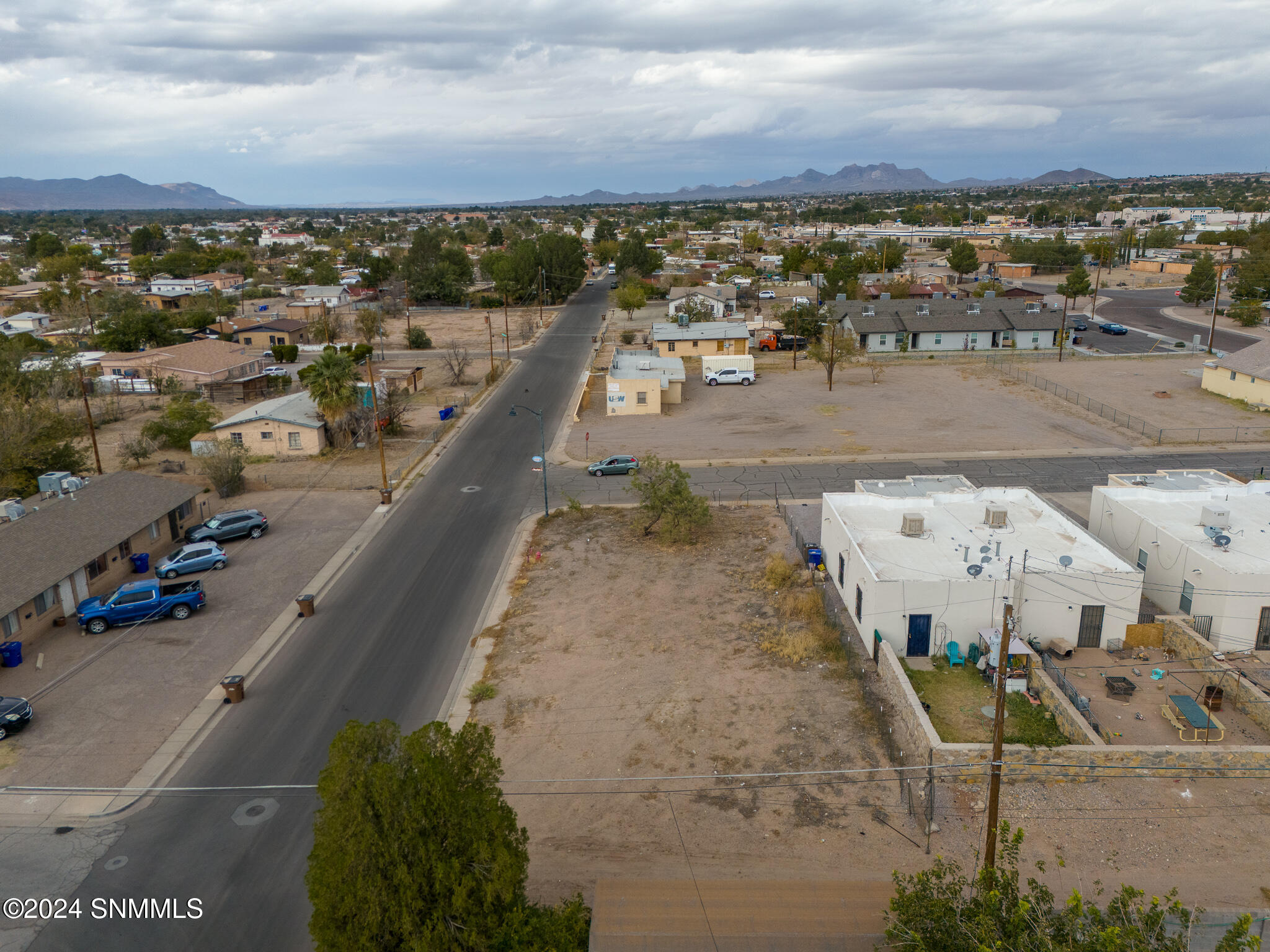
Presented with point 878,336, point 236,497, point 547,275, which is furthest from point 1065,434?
point 547,275

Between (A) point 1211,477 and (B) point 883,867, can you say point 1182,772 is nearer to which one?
(B) point 883,867

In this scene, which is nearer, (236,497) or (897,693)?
(897,693)

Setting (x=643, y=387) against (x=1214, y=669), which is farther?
(x=643, y=387)

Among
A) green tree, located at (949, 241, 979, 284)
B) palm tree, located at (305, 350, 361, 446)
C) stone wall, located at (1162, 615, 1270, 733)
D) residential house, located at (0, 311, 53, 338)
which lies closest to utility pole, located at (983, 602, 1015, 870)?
stone wall, located at (1162, 615, 1270, 733)

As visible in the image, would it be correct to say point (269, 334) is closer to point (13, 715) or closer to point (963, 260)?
point (13, 715)

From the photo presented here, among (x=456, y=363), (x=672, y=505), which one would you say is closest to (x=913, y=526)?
(x=672, y=505)

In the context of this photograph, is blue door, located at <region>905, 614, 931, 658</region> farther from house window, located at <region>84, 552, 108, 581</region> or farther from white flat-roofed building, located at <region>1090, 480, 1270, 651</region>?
house window, located at <region>84, 552, 108, 581</region>
